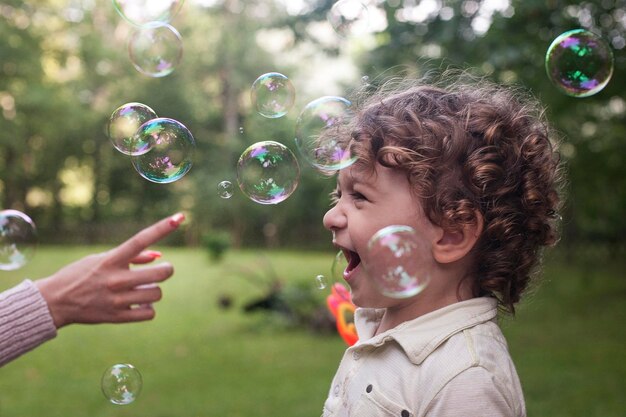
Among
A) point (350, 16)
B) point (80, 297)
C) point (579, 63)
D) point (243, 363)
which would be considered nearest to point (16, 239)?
point (80, 297)

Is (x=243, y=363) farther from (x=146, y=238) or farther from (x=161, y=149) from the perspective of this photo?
(x=146, y=238)

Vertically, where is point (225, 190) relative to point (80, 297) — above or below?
above

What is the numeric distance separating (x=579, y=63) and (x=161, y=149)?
1627 millimetres

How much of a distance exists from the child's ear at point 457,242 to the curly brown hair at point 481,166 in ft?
0.05

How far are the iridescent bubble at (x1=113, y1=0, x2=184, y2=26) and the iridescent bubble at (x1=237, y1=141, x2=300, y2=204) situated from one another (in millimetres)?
1076

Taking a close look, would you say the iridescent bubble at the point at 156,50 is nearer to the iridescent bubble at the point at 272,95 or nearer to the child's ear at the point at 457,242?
the iridescent bubble at the point at 272,95

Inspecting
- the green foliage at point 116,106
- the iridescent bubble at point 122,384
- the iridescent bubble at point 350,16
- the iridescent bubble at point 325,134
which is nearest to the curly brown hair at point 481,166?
the iridescent bubble at point 325,134

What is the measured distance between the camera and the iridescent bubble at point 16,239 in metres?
2.78

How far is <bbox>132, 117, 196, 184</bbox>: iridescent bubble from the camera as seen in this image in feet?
8.11

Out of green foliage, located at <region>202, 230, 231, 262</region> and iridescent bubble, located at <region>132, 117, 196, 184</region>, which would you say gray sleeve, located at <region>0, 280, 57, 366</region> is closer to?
iridescent bubble, located at <region>132, 117, 196, 184</region>

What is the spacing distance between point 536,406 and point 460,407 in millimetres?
4029

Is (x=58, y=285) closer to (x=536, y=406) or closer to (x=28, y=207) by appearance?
(x=536, y=406)

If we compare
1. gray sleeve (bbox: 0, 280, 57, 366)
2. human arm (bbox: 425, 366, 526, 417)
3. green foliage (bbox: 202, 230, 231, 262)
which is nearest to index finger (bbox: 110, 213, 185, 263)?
gray sleeve (bbox: 0, 280, 57, 366)

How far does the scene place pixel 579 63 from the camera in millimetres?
2840
